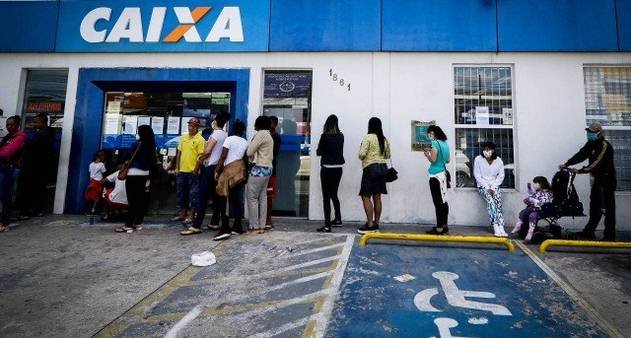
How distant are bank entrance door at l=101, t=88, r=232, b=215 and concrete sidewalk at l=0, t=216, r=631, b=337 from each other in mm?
1616

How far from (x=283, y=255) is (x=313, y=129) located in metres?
3.22

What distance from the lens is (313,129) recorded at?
6.93 meters

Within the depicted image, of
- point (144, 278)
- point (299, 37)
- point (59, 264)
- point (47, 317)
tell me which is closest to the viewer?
point (47, 317)

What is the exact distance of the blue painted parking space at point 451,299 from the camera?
2691 mm

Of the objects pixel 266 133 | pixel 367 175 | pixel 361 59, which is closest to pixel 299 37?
pixel 361 59

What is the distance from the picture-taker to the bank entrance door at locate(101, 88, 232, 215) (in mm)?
7398

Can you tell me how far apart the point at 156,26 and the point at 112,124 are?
8.12ft

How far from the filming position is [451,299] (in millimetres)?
3221

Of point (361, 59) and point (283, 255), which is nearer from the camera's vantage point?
point (283, 255)

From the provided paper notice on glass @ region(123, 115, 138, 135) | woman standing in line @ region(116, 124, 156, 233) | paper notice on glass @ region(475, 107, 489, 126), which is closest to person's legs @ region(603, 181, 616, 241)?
paper notice on glass @ region(475, 107, 489, 126)

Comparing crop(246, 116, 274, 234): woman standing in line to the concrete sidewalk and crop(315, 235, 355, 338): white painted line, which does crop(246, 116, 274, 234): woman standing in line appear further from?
crop(315, 235, 355, 338): white painted line

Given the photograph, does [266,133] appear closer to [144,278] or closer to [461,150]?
[144,278]

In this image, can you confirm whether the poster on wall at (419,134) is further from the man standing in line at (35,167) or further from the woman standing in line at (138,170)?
the man standing in line at (35,167)

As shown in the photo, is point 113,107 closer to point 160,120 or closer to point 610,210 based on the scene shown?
point 160,120
